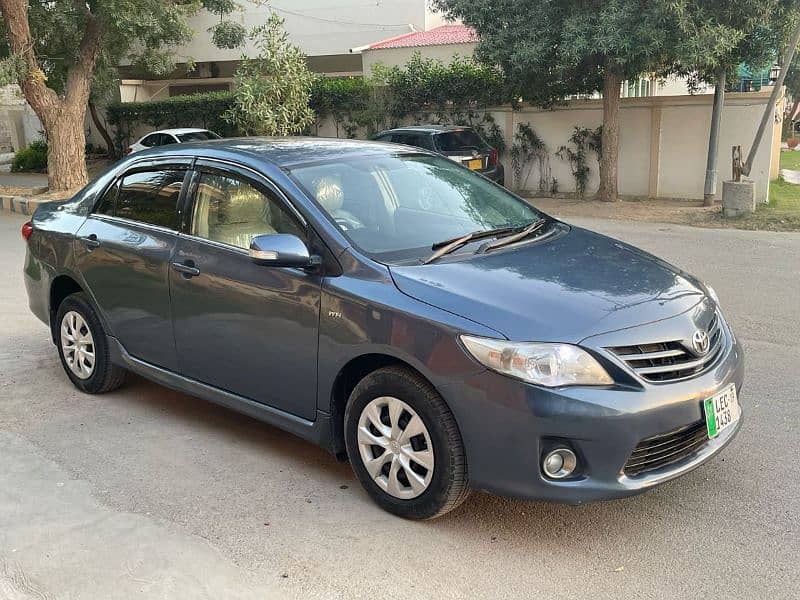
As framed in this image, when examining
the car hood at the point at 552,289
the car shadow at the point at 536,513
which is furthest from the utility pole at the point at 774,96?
the car shadow at the point at 536,513

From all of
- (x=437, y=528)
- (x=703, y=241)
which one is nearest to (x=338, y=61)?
(x=703, y=241)

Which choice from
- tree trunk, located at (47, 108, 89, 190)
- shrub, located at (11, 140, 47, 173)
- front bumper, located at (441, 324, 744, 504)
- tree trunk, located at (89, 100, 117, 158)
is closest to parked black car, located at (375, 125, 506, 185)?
tree trunk, located at (47, 108, 89, 190)

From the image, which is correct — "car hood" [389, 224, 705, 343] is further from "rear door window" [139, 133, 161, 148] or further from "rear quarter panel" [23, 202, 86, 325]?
"rear door window" [139, 133, 161, 148]

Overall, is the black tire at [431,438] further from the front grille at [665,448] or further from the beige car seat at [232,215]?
the beige car seat at [232,215]

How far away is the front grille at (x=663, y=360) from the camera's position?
3.31 meters

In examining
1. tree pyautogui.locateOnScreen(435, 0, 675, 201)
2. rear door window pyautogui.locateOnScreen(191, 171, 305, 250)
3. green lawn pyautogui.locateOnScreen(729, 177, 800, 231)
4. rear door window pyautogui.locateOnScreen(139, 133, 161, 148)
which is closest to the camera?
rear door window pyautogui.locateOnScreen(191, 171, 305, 250)

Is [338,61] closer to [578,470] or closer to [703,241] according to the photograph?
[703,241]

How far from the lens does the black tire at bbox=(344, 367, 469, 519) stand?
3.42m

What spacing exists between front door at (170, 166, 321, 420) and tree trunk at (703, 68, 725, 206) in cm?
1165

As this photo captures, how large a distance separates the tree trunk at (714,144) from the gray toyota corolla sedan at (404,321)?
1053 cm

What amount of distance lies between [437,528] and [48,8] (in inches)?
684

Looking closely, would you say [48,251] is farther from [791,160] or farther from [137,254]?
[791,160]

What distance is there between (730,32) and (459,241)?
32.0 ft

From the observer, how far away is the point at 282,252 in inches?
153
